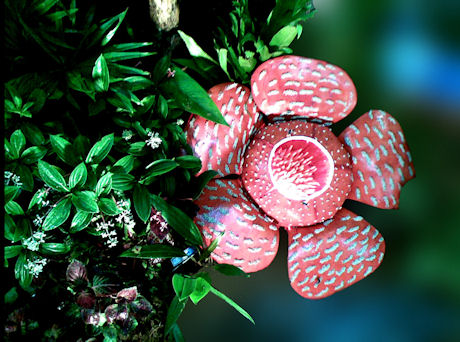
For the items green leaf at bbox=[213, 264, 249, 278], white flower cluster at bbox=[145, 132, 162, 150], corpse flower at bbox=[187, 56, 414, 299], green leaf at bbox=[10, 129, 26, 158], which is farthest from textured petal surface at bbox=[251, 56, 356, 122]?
green leaf at bbox=[10, 129, 26, 158]

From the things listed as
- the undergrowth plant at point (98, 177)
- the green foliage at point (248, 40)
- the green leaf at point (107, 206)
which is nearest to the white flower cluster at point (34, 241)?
the undergrowth plant at point (98, 177)

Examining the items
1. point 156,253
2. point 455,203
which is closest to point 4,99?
point 156,253

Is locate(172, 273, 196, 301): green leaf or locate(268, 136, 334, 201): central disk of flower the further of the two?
locate(268, 136, 334, 201): central disk of flower

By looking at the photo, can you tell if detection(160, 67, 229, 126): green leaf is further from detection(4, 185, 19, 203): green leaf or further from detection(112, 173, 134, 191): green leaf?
detection(4, 185, 19, 203): green leaf

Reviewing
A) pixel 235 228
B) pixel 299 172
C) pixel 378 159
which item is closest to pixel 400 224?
pixel 378 159

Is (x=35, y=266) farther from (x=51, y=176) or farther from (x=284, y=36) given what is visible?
(x=284, y=36)

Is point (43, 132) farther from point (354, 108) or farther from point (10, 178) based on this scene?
point (354, 108)

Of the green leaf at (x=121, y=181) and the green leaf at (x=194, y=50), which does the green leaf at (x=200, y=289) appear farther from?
the green leaf at (x=194, y=50)
